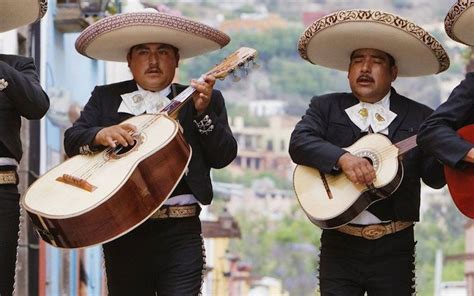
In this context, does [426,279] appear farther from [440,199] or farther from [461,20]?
[461,20]

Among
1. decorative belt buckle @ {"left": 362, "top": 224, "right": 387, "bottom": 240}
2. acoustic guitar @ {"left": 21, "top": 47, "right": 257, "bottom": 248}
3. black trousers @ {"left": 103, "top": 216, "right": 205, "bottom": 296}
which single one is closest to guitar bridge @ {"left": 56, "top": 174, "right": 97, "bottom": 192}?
acoustic guitar @ {"left": 21, "top": 47, "right": 257, "bottom": 248}

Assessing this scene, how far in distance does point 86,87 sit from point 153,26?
1164 cm

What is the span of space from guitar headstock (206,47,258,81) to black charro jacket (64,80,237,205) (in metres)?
0.18

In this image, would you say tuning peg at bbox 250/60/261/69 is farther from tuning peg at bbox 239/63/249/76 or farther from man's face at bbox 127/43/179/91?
man's face at bbox 127/43/179/91

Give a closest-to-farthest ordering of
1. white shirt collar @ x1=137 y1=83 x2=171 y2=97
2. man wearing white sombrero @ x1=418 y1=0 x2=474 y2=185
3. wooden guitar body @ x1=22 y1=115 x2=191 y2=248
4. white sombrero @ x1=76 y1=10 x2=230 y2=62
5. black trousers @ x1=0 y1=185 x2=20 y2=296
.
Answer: wooden guitar body @ x1=22 y1=115 x2=191 y2=248 → man wearing white sombrero @ x1=418 y1=0 x2=474 y2=185 → black trousers @ x1=0 y1=185 x2=20 y2=296 → white sombrero @ x1=76 y1=10 x2=230 y2=62 → white shirt collar @ x1=137 y1=83 x2=171 y2=97

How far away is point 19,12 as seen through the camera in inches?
320

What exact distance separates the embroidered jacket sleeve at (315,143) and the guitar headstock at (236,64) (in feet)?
1.42

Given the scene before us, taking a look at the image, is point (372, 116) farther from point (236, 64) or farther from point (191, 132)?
point (191, 132)

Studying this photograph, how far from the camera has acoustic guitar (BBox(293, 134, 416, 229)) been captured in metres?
8.09

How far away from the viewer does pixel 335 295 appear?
817 centimetres

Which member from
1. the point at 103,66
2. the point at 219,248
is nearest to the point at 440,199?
the point at 219,248

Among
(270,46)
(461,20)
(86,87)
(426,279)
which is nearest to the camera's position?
(461,20)

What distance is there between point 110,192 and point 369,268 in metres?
1.51

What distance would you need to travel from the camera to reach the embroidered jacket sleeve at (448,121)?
304 inches
